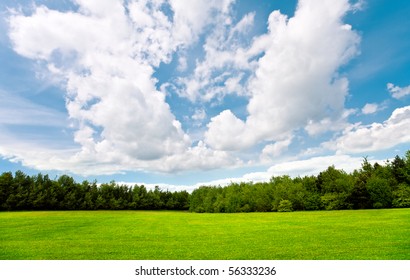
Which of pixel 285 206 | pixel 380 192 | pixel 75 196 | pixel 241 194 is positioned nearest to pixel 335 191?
pixel 380 192

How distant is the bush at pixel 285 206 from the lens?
76875mm

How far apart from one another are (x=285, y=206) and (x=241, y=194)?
74.5 feet

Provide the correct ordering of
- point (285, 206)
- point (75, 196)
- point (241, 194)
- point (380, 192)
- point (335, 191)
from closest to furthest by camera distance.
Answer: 1. point (380, 192)
2. point (335, 191)
3. point (285, 206)
4. point (241, 194)
5. point (75, 196)

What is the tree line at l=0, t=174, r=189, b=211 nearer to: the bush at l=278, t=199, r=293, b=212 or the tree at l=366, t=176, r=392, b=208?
the bush at l=278, t=199, r=293, b=212

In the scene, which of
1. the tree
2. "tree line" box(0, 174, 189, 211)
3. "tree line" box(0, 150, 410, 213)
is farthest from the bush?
"tree line" box(0, 174, 189, 211)

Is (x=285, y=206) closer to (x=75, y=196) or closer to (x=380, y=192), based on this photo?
(x=380, y=192)

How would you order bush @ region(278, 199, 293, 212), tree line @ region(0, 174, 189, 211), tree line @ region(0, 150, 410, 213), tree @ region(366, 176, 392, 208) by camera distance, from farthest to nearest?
tree line @ region(0, 174, 189, 211)
bush @ region(278, 199, 293, 212)
tree line @ region(0, 150, 410, 213)
tree @ region(366, 176, 392, 208)

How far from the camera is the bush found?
3027 inches

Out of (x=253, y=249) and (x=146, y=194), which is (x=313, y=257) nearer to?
(x=253, y=249)

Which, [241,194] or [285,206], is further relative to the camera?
[241,194]

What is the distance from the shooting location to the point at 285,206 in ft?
253

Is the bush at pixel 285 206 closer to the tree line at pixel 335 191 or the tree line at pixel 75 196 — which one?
the tree line at pixel 335 191

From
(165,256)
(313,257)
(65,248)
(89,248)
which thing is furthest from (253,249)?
(65,248)
